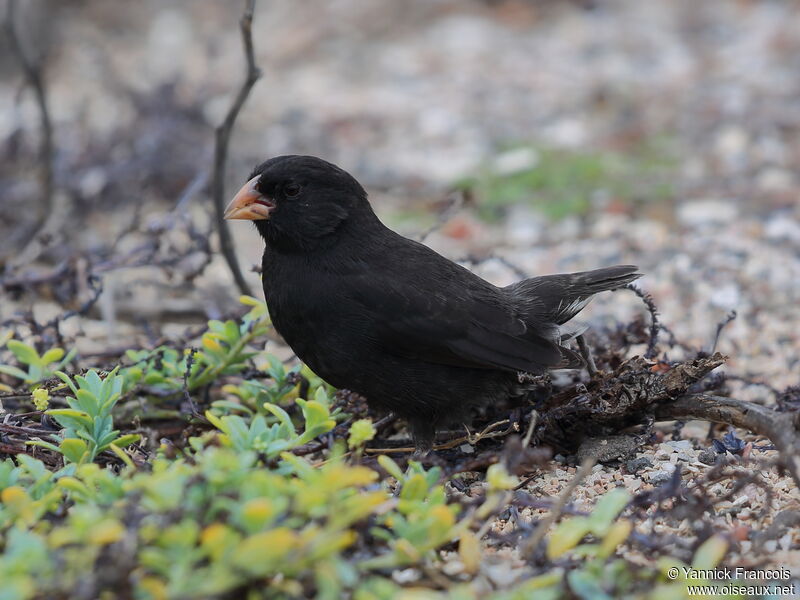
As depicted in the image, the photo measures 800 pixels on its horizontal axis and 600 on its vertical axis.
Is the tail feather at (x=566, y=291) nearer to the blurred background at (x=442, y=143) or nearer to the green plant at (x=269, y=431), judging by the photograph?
the blurred background at (x=442, y=143)

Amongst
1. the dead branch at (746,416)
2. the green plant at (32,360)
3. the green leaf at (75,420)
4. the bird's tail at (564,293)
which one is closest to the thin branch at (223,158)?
the green plant at (32,360)

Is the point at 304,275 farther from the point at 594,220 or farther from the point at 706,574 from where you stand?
the point at 594,220

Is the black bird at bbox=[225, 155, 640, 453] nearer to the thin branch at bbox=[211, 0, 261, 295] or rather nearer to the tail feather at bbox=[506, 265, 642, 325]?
the tail feather at bbox=[506, 265, 642, 325]

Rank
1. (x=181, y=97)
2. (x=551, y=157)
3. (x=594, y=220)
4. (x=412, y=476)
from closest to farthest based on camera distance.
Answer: (x=412, y=476) < (x=594, y=220) < (x=551, y=157) < (x=181, y=97)

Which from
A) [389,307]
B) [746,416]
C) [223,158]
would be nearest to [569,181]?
[223,158]

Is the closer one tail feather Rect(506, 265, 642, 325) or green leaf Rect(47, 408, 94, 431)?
green leaf Rect(47, 408, 94, 431)

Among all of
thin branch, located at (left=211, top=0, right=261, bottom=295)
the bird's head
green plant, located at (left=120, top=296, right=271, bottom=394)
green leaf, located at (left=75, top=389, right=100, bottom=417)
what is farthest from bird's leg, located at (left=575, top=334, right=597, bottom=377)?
green leaf, located at (left=75, top=389, right=100, bottom=417)

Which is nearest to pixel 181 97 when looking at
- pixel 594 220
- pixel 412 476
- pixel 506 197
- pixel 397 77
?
pixel 397 77
